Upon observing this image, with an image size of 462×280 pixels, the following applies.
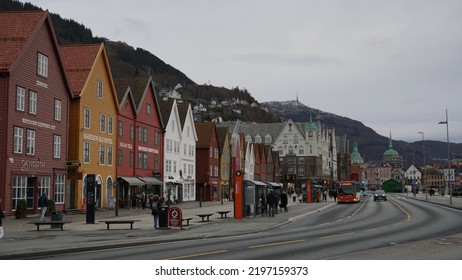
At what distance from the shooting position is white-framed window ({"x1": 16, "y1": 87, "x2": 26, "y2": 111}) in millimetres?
38841

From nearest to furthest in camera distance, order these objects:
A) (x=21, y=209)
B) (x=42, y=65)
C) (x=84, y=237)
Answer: (x=84, y=237) → (x=21, y=209) → (x=42, y=65)

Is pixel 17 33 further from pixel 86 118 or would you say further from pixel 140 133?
pixel 140 133

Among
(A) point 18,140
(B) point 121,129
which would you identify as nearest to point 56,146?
(A) point 18,140

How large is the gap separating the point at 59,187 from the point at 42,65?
30.2 feet

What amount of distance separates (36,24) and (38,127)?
7.14 meters

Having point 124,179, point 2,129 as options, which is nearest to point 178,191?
point 124,179

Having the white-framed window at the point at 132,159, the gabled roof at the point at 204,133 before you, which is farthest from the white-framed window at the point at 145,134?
the gabled roof at the point at 204,133

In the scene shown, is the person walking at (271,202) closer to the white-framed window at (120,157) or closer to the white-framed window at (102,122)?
the white-framed window at (102,122)

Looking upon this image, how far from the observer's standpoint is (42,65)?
1672 inches

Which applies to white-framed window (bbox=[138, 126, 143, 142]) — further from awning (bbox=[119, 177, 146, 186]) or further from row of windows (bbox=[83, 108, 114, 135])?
row of windows (bbox=[83, 108, 114, 135])

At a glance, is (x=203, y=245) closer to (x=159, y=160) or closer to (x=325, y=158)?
(x=159, y=160)

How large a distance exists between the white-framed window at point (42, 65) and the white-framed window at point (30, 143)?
14.4 feet

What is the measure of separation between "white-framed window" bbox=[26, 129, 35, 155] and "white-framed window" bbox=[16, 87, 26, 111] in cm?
187

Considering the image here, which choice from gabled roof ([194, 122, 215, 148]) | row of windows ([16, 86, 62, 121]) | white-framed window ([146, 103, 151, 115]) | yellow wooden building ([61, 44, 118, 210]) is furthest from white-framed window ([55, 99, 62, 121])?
gabled roof ([194, 122, 215, 148])
